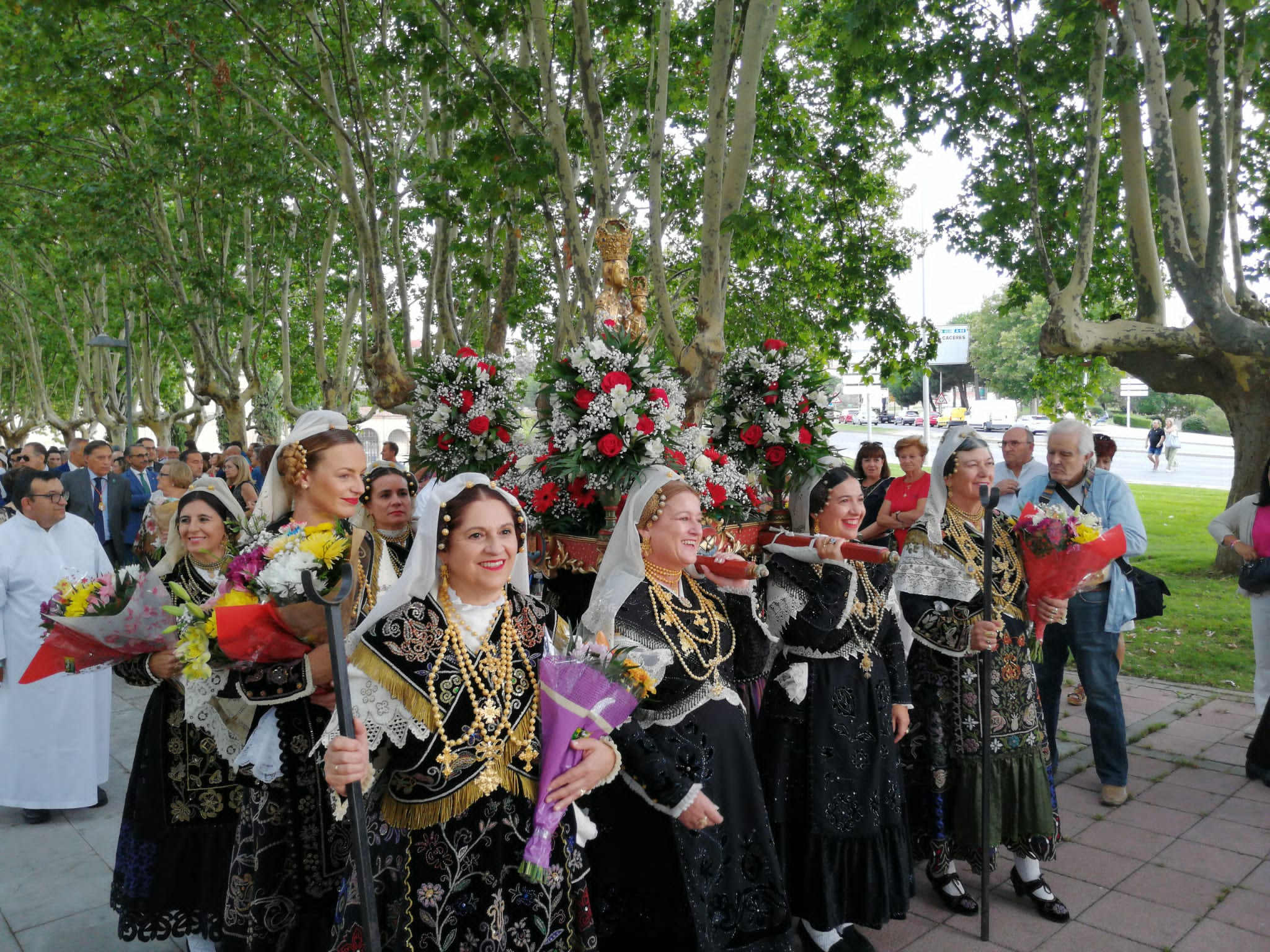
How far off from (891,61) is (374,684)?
28.8ft

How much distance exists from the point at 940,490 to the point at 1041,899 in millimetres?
1897

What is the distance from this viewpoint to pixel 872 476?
7.88 metres

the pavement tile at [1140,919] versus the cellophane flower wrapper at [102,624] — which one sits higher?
the cellophane flower wrapper at [102,624]

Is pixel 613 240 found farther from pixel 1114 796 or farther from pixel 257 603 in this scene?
pixel 1114 796

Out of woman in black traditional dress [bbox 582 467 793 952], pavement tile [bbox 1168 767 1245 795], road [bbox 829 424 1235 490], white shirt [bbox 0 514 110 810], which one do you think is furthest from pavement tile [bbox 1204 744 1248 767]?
road [bbox 829 424 1235 490]

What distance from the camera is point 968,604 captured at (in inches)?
171

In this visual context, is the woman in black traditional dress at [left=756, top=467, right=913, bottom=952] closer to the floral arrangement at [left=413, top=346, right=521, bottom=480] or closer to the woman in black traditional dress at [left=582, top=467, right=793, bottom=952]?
the woman in black traditional dress at [left=582, top=467, right=793, bottom=952]

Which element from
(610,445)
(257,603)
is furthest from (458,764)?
(610,445)

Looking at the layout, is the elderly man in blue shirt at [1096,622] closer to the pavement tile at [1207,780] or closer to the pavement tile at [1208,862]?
the pavement tile at [1207,780]

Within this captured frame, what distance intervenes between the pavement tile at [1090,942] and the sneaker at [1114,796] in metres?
1.57

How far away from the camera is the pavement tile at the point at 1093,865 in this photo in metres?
4.47

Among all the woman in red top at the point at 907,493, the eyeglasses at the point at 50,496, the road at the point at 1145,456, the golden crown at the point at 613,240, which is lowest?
the road at the point at 1145,456

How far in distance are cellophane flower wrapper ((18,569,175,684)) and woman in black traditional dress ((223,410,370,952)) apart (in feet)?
1.26

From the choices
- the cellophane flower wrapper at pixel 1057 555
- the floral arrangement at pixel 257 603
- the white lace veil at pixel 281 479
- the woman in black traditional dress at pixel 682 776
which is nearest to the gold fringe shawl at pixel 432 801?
the floral arrangement at pixel 257 603
